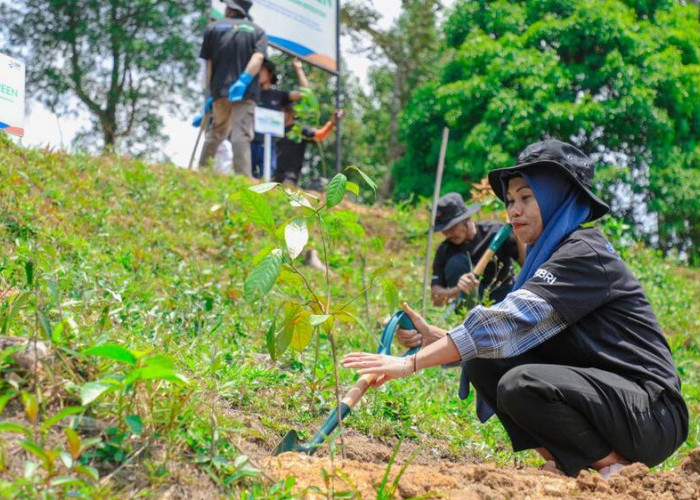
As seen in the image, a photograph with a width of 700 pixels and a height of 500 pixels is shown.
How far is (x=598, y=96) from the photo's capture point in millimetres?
14914

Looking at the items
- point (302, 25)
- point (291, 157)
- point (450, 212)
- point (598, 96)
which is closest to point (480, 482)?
point (450, 212)

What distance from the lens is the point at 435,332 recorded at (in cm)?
316

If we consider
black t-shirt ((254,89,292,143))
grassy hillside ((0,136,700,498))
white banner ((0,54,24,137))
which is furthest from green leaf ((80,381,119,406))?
black t-shirt ((254,89,292,143))

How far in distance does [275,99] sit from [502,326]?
7147 mm

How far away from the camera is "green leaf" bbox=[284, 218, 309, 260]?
228cm

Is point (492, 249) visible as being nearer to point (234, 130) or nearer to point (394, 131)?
point (234, 130)

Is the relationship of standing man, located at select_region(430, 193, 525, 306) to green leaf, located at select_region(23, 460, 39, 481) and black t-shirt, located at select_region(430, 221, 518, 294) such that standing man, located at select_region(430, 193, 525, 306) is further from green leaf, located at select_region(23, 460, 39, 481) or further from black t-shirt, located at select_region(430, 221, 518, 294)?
green leaf, located at select_region(23, 460, 39, 481)

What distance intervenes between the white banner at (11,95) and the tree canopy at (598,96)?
1102cm

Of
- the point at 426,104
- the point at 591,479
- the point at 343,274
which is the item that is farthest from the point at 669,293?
the point at 426,104

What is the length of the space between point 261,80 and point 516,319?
6.71 meters

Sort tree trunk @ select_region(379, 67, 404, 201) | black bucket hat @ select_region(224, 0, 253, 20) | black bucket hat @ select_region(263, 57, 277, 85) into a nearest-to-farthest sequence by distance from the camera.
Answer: black bucket hat @ select_region(224, 0, 253, 20)
black bucket hat @ select_region(263, 57, 277, 85)
tree trunk @ select_region(379, 67, 404, 201)

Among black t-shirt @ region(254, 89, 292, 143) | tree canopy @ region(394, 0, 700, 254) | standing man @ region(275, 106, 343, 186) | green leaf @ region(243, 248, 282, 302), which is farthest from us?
tree canopy @ region(394, 0, 700, 254)

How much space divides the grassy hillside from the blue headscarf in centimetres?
62

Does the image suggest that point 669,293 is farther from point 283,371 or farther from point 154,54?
point 154,54
